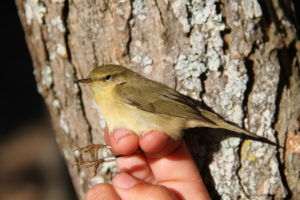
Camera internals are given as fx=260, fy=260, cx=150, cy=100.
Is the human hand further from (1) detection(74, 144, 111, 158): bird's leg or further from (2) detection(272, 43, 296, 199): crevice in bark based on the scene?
(2) detection(272, 43, 296, 199): crevice in bark

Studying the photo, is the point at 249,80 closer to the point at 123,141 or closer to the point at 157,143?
the point at 157,143

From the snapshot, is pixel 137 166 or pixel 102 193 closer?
pixel 102 193

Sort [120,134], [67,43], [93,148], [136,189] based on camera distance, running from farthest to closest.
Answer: [93,148], [67,43], [120,134], [136,189]

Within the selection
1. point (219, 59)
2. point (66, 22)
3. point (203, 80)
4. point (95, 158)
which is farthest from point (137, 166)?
point (66, 22)

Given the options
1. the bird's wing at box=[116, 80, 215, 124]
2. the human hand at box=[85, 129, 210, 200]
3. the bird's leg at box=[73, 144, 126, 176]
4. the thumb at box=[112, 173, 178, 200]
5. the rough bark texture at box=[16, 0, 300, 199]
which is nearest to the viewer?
the thumb at box=[112, 173, 178, 200]

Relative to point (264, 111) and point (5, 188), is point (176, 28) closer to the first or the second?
point (264, 111)

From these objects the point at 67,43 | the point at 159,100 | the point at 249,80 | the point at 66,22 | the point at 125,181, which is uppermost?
the point at 66,22

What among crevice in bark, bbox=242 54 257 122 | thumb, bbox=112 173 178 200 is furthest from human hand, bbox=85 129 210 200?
crevice in bark, bbox=242 54 257 122
